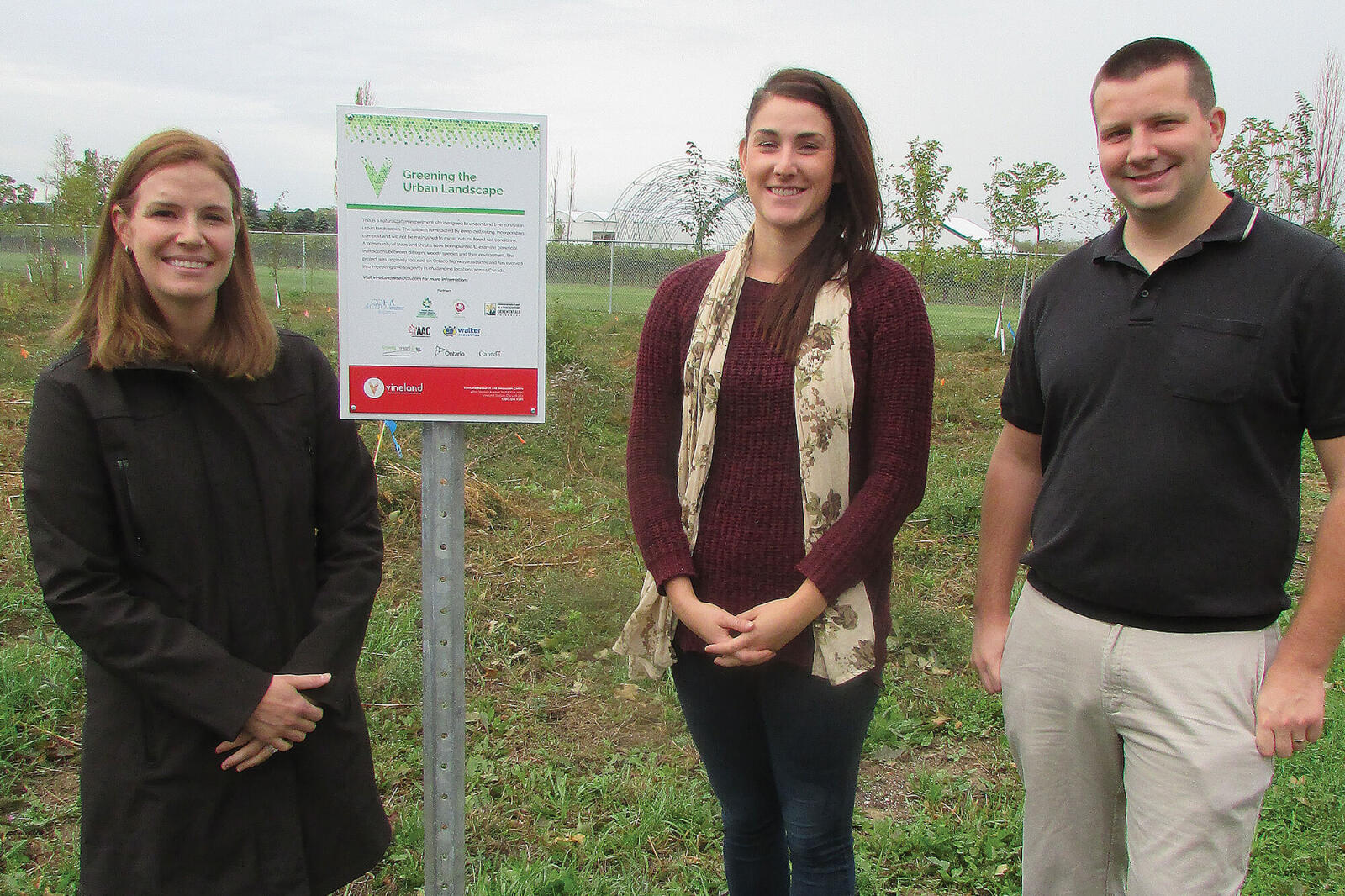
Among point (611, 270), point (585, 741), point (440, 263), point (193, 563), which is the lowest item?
point (585, 741)

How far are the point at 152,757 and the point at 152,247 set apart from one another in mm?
920

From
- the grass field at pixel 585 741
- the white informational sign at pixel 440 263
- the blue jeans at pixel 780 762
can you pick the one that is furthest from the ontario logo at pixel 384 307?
the grass field at pixel 585 741

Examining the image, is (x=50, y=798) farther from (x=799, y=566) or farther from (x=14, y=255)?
(x=14, y=255)

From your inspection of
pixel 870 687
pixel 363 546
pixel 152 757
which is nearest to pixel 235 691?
pixel 152 757

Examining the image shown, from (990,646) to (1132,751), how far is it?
1.29 feet

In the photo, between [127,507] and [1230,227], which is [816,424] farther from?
[127,507]

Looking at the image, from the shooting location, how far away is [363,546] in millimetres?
Result: 1960

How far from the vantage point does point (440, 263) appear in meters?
1.83

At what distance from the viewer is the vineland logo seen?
178 centimetres

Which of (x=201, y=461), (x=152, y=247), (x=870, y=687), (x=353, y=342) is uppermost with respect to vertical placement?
(x=152, y=247)

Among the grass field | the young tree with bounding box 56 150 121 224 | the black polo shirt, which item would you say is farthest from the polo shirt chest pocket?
the young tree with bounding box 56 150 121 224

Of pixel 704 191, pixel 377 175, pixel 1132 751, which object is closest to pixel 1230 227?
pixel 1132 751

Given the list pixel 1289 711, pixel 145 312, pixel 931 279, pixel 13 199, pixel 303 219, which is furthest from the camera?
pixel 303 219

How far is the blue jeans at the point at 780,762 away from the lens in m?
1.89
